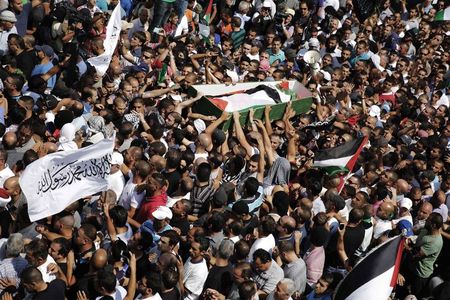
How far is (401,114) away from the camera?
1443 centimetres

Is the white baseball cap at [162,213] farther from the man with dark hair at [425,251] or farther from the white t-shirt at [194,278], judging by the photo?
the man with dark hair at [425,251]

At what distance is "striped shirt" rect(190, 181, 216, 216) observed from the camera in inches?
359

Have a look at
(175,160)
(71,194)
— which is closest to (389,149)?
(175,160)

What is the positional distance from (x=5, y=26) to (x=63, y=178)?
11.6ft

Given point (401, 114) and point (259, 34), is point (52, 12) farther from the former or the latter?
point (401, 114)

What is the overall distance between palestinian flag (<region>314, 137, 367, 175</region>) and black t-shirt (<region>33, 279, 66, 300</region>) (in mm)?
4477

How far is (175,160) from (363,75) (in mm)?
6397

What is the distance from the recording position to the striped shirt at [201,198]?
912 centimetres

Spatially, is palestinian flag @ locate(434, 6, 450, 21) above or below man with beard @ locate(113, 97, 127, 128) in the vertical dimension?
below

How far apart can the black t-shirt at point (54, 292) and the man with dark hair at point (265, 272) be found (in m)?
1.86

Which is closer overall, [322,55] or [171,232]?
[171,232]

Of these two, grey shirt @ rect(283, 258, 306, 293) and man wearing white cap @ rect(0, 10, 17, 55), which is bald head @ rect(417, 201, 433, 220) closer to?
grey shirt @ rect(283, 258, 306, 293)

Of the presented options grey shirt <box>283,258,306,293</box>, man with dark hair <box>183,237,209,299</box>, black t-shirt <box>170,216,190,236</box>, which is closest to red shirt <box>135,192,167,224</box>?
black t-shirt <box>170,216,190,236</box>

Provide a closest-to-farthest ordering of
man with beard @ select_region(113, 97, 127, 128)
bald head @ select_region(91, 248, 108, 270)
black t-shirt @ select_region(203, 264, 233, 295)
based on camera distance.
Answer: bald head @ select_region(91, 248, 108, 270), black t-shirt @ select_region(203, 264, 233, 295), man with beard @ select_region(113, 97, 127, 128)
